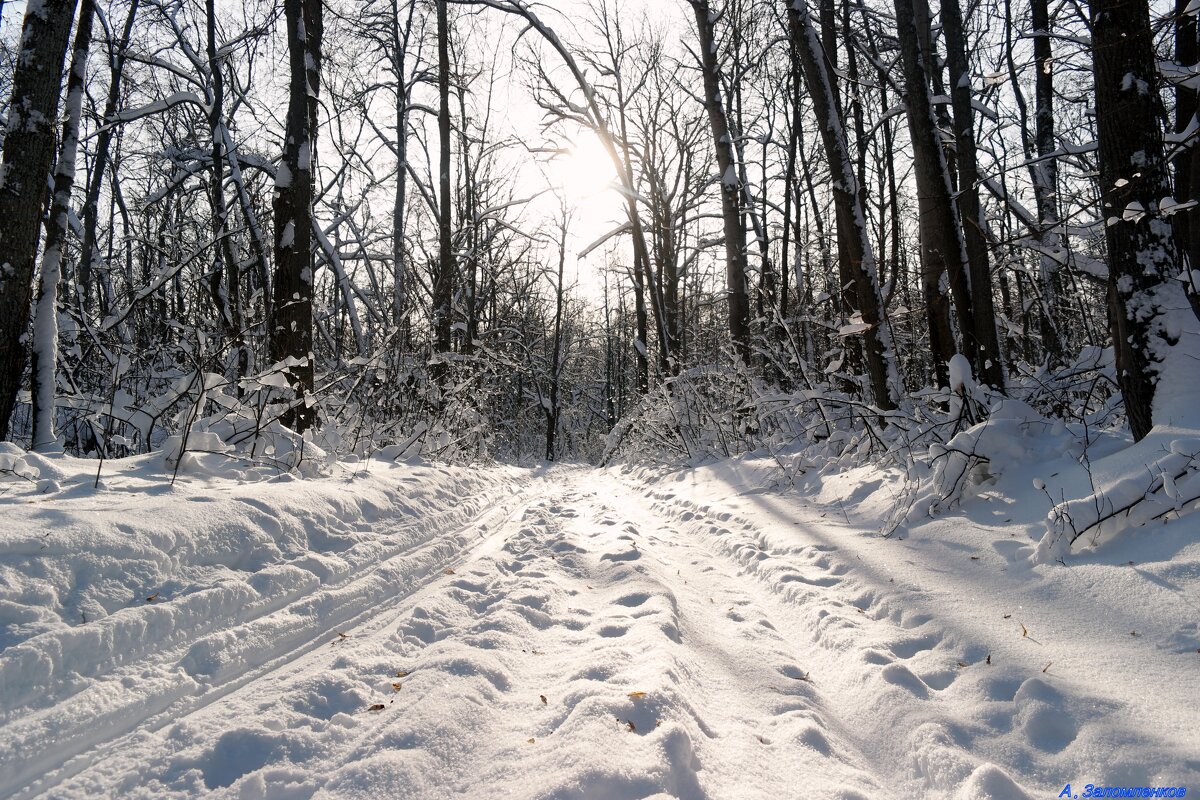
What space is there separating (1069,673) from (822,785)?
1131 mm

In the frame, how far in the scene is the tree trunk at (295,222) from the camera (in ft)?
21.6

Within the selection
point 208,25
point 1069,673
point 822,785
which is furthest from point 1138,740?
point 208,25

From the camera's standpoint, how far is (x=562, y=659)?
2455mm

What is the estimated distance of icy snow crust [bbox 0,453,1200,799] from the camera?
1.67 metres

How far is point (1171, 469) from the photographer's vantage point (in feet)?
9.15

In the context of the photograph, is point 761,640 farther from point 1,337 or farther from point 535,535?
point 1,337

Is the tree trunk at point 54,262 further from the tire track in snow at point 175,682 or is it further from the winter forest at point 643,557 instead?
the tire track in snow at point 175,682

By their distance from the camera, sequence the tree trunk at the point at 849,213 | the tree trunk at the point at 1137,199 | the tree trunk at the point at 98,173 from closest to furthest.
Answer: the tree trunk at the point at 1137,199 < the tree trunk at the point at 849,213 < the tree trunk at the point at 98,173

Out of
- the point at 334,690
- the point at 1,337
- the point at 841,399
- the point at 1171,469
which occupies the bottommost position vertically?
the point at 334,690

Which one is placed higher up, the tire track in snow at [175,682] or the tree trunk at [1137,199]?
the tree trunk at [1137,199]

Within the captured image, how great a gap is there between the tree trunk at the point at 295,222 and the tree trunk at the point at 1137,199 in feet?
23.3

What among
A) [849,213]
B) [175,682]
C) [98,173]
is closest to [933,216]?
[849,213]

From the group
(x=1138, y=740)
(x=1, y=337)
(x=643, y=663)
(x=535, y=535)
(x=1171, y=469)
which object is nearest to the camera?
(x=1138, y=740)

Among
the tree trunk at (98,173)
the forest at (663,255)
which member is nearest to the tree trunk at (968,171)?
the forest at (663,255)
